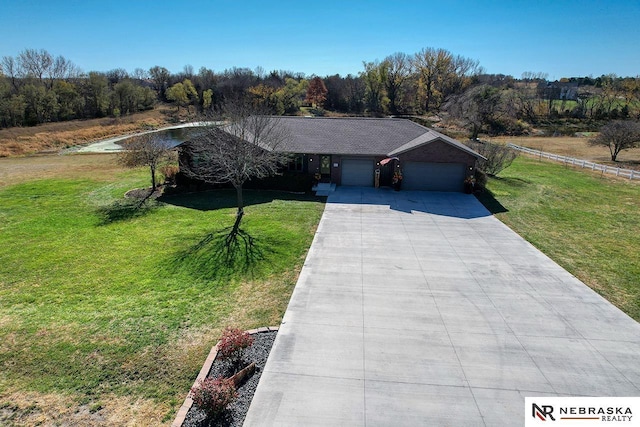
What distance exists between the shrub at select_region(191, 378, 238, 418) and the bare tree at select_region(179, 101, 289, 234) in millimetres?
10325

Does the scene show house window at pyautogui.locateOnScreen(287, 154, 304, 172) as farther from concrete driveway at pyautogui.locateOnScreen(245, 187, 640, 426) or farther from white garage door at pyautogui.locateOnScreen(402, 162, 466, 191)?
concrete driveway at pyautogui.locateOnScreen(245, 187, 640, 426)

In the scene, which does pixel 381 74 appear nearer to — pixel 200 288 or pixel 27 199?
pixel 27 199

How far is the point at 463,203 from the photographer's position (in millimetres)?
22078

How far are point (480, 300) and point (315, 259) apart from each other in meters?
6.17

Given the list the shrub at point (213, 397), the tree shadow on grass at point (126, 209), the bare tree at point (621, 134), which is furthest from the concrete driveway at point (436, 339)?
the bare tree at point (621, 134)

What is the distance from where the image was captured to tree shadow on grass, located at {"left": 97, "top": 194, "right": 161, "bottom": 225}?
19369 millimetres

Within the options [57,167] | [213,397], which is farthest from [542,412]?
[57,167]

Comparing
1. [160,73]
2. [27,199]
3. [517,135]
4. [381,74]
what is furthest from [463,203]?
[160,73]

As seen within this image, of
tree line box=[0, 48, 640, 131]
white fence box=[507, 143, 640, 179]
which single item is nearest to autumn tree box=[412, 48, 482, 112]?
tree line box=[0, 48, 640, 131]

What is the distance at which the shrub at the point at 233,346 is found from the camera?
8648mm

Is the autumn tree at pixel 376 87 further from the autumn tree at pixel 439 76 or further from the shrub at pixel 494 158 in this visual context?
the shrub at pixel 494 158

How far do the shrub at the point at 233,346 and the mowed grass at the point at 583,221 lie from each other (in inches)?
460

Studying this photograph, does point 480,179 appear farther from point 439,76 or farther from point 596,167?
point 439,76

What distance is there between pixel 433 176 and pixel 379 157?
3877mm
